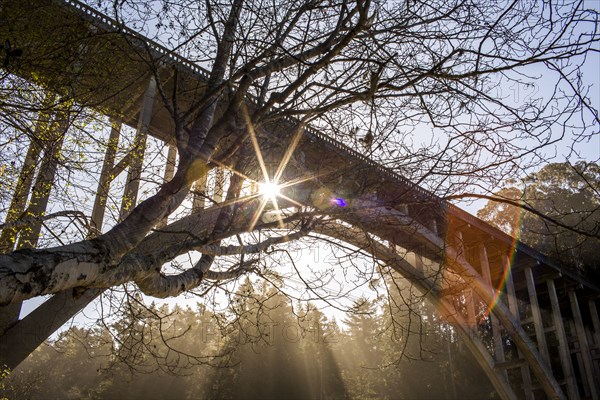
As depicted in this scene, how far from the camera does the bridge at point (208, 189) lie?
3.58 m

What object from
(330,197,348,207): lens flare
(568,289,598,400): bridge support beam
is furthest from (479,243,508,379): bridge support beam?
(330,197,348,207): lens flare

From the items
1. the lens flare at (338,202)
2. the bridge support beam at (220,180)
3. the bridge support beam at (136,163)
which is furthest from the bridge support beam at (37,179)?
the lens flare at (338,202)

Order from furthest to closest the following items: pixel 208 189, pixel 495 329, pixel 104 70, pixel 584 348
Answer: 1. pixel 584 348
2. pixel 495 329
3. pixel 208 189
4. pixel 104 70

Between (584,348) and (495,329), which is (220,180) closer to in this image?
(495,329)

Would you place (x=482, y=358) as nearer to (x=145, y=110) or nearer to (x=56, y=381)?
(x=145, y=110)

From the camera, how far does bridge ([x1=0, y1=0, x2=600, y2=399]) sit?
141 inches

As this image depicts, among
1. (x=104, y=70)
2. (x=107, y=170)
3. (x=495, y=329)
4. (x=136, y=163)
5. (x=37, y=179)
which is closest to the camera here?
(x=37, y=179)

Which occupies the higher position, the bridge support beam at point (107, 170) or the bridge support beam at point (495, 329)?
the bridge support beam at point (495, 329)

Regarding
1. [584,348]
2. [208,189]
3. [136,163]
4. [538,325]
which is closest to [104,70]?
[136,163]

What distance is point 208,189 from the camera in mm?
4711

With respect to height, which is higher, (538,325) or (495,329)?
(538,325)

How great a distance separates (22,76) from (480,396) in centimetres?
3079

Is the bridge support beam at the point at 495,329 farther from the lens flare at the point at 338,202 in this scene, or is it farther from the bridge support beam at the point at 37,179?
the bridge support beam at the point at 37,179

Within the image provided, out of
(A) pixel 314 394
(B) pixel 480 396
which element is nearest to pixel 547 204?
(B) pixel 480 396
